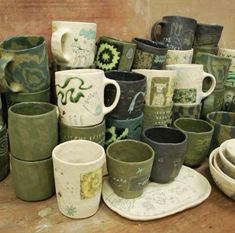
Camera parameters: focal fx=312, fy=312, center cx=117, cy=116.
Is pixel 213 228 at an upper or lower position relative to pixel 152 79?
lower

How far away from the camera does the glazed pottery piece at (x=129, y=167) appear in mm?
540

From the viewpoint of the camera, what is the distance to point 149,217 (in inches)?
21.1

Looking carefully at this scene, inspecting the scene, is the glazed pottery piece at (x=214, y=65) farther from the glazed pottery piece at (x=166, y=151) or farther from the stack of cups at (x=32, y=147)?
the stack of cups at (x=32, y=147)

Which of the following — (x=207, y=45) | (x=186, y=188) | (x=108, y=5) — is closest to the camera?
(x=186, y=188)

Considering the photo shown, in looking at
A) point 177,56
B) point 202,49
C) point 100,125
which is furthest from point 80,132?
point 202,49

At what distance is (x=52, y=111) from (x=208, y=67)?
1.52 feet

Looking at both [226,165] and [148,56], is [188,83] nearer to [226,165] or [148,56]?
[148,56]

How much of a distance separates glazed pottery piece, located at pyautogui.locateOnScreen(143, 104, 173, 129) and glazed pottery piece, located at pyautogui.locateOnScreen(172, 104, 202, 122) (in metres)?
0.05

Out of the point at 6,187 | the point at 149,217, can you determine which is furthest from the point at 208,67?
the point at 6,187

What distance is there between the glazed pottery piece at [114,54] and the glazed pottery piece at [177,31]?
6.1 inches

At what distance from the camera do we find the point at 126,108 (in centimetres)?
64

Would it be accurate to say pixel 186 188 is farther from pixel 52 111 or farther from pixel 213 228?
pixel 52 111

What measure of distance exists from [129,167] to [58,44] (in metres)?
0.28

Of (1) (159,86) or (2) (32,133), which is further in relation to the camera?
(1) (159,86)
